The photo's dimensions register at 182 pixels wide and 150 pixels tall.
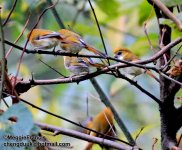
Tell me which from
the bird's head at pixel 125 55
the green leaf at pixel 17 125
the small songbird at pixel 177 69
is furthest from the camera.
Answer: the bird's head at pixel 125 55

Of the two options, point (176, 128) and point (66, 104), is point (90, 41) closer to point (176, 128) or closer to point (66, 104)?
point (176, 128)

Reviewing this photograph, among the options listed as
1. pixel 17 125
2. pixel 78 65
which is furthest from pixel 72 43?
pixel 17 125

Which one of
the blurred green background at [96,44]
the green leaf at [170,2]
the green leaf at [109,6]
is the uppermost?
the green leaf at [170,2]

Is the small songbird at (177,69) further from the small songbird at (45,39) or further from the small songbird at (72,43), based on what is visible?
the small songbird at (45,39)

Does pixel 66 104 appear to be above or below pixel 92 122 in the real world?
below

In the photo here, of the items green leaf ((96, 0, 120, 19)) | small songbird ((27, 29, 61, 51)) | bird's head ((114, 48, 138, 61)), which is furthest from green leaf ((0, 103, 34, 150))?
green leaf ((96, 0, 120, 19))

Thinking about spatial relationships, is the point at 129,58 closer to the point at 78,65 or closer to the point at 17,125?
the point at 78,65

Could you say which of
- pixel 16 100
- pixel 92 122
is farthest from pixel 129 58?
pixel 16 100

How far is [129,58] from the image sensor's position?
75.4 inches

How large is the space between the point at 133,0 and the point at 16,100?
1614 mm

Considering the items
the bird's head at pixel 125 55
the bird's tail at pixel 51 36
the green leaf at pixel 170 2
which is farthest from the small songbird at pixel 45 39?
the bird's head at pixel 125 55

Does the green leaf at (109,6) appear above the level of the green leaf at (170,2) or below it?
below

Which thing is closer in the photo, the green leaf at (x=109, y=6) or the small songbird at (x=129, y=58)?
the small songbird at (x=129, y=58)

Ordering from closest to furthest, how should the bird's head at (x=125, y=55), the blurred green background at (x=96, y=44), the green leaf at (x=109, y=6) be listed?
the bird's head at (x=125, y=55) < the blurred green background at (x=96, y=44) < the green leaf at (x=109, y=6)
